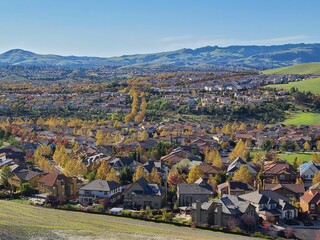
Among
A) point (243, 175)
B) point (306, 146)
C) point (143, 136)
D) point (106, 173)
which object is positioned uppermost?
point (106, 173)

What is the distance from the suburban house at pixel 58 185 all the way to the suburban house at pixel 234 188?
12.1 metres

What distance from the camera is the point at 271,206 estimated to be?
112ft

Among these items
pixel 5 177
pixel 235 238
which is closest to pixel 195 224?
pixel 235 238

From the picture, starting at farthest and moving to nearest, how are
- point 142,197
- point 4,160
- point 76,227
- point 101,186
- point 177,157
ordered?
point 177,157 → point 4,160 → point 101,186 → point 142,197 → point 76,227

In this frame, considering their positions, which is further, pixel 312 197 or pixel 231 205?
pixel 312 197

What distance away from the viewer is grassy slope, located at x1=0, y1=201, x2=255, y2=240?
25141 millimetres

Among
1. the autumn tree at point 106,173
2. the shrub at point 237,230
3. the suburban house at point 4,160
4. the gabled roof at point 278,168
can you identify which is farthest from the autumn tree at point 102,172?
the shrub at point 237,230

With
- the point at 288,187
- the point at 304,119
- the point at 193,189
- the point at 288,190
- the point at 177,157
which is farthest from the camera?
the point at 304,119

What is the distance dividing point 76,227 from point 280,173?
23.8 m

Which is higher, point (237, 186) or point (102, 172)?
point (102, 172)

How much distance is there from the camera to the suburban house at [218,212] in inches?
1233

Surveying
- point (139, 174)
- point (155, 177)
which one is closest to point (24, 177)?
point (139, 174)

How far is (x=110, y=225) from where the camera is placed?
95.1 ft

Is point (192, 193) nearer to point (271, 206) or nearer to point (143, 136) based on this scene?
point (271, 206)
